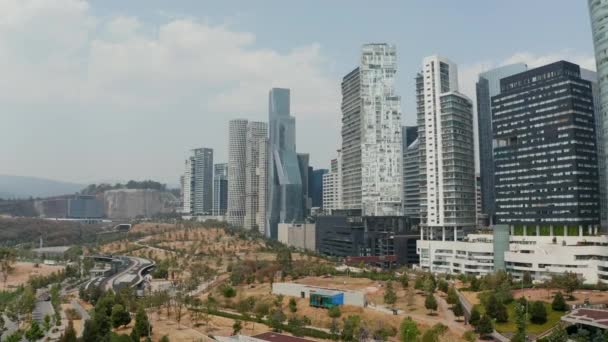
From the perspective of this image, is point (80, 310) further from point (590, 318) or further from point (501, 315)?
point (590, 318)

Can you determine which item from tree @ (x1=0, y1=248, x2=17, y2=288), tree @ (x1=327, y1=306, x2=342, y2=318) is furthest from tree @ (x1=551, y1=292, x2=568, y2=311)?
tree @ (x1=0, y1=248, x2=17, y2=288)

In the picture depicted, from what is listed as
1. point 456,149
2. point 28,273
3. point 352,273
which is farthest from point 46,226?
point 456,149

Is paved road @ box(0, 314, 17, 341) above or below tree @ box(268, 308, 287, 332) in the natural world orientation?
below

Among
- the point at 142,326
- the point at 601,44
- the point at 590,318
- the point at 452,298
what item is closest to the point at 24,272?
the point at 142,326

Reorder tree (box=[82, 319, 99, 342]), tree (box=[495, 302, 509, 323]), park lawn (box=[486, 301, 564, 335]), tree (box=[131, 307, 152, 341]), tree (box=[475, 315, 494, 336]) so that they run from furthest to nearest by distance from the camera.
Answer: tree (box=[495, 302, 509, 323]) < tree (box=[131, 307, 152, 341]) < park lawn (box=[486, 301, 564, 335]) < tree (box=[475, 315, 494, 336]) < tree (box=[82, 319, 99, 342])

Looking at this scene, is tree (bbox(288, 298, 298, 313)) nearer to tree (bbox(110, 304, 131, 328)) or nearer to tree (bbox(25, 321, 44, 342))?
tree (bbox(110, 304, 131, 328))

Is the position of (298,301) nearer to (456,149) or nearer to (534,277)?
(534,277)
